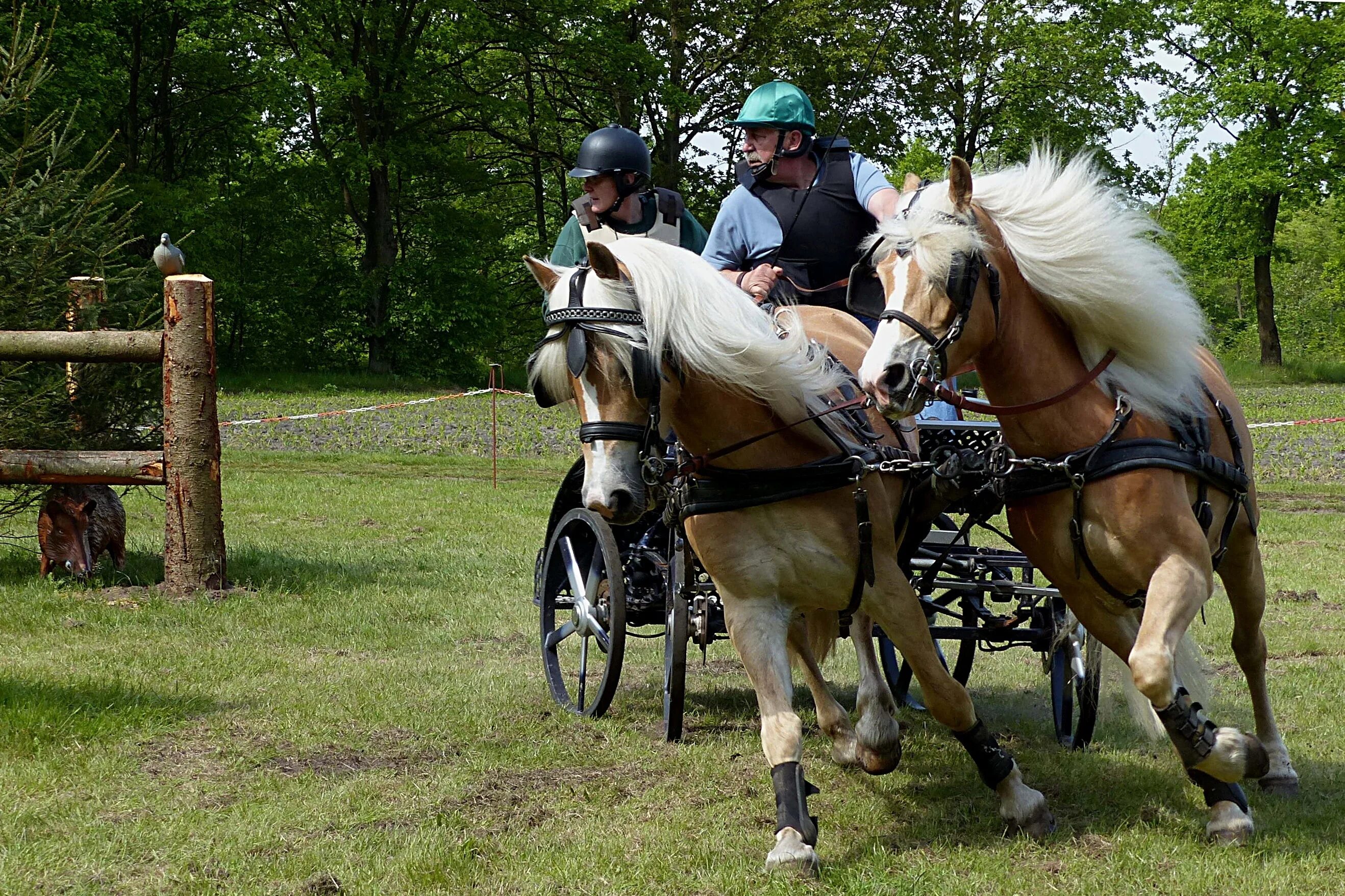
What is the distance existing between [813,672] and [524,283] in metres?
29.6

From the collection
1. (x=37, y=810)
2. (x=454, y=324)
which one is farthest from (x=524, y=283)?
(x=37, y=810)

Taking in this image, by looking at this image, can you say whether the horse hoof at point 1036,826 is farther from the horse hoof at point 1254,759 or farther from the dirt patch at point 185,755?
the dirt patch at point 185,755

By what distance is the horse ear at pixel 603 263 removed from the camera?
3.65m

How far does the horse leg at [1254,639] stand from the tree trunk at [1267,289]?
29.7 metres

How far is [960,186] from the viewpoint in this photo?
371 centimetres

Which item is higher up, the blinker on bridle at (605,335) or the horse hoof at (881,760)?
the blinker on bridle at (605,335)

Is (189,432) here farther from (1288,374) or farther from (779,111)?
(1288,374)

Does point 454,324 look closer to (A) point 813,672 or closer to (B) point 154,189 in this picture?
(B) point 154,189

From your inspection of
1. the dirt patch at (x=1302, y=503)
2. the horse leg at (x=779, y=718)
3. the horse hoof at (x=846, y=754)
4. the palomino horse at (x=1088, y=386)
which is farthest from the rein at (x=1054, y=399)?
the dirt patch at (x=1302, y=503)

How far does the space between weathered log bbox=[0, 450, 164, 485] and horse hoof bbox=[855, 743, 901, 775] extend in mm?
4574

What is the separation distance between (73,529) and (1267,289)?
31691 mm

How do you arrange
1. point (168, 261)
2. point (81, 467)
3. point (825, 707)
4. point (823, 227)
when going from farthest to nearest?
point (168, 261), point (81, 467), point (823, 227), point (825, 707)

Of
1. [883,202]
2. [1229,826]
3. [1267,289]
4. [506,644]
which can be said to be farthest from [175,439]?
[1267,289]

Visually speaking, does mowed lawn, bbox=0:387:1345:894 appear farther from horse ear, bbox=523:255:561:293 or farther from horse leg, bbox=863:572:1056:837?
horse ear, bbox=523:255:561:293
